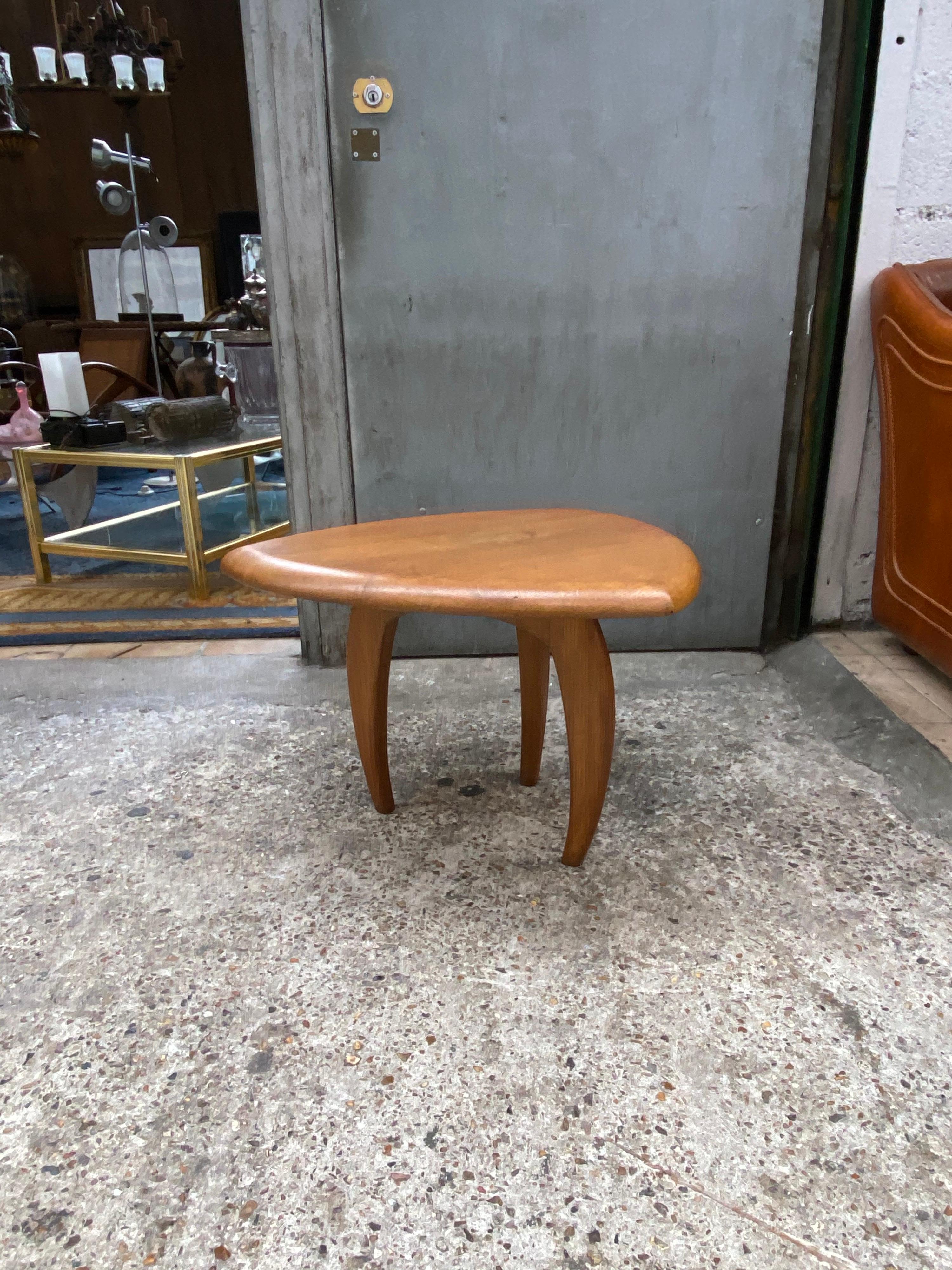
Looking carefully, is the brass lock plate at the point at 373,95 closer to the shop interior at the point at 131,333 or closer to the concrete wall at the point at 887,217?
the shop interior at the point at 131,333

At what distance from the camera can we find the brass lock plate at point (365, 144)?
180cm

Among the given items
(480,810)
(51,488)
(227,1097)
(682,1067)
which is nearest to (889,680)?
(480,810)

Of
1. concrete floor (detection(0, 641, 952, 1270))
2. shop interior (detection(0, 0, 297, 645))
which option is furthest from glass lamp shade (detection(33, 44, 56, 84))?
concrete floor (detection(0, 641, 952, 1270))

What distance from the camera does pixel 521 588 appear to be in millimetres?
1035

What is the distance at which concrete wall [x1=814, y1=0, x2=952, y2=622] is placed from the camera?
180 centimetres

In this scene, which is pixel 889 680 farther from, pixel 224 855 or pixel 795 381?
pixel 224 855

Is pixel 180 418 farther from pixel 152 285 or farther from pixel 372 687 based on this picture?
pixel 152 285

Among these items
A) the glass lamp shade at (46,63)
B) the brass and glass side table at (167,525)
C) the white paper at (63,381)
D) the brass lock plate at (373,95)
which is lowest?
the brass and glass side table at (167,525)

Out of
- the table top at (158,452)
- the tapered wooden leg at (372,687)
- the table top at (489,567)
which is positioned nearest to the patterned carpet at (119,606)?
the table top at (158,452)

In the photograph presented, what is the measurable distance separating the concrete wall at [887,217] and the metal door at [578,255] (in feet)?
0.57

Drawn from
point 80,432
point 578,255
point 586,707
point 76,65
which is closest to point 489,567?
point 586,707

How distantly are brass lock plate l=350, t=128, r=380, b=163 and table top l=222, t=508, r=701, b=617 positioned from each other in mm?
932

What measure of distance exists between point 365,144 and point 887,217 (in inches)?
47.0

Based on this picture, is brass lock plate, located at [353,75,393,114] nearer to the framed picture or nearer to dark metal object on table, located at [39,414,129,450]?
dark metal object on table, located at [39,414,129,450]
